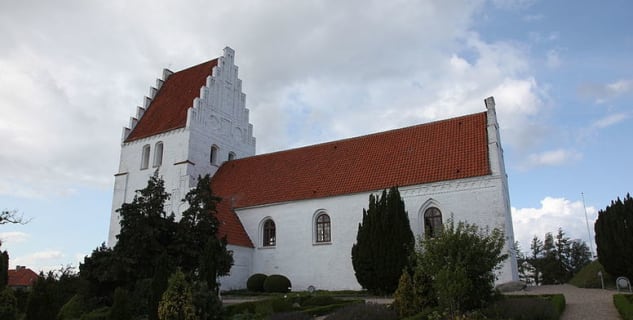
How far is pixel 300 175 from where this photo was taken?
79.8ft

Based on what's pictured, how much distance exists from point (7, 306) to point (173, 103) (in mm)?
19471

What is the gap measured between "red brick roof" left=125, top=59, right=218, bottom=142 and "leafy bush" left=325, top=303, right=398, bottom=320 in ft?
61.9

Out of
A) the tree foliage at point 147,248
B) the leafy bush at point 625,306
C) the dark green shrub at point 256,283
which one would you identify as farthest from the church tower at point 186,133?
the leafy bush at point 625,306

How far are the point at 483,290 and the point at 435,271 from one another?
123cm

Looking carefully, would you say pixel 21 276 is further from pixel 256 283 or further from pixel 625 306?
pixel 625 306

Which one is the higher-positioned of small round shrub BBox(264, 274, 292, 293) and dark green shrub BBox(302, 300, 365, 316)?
small round shrub BBox(264, 274, 292, 293)

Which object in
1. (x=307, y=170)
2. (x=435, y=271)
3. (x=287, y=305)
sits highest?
(x=307, y=170)

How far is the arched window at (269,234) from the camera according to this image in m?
23.4

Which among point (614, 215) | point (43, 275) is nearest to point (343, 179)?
point (614, 215)

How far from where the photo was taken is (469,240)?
1176cm

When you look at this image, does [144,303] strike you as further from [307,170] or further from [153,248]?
[307,170]

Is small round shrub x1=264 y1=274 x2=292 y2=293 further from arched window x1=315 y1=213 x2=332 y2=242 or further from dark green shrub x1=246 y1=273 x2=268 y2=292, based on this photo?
arched window x1=315 y1=213 x2=332 y2=242

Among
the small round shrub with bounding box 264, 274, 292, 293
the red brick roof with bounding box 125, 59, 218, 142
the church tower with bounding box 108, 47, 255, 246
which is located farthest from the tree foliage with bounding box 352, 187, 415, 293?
the red brick roof with bounding box 125, 59, 218, 142

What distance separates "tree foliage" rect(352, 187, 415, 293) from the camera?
17219 millimetres
